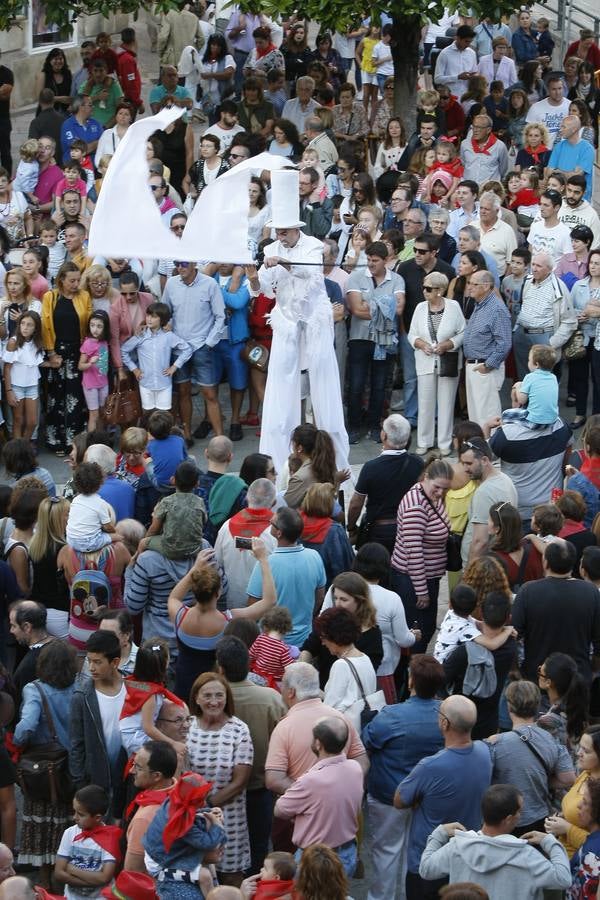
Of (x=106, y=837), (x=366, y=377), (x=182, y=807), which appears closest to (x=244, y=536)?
(x=106, y=837)

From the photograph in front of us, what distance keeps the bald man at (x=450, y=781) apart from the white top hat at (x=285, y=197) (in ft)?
17.2

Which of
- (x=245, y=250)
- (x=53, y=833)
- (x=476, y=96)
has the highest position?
(x=476, y=96)

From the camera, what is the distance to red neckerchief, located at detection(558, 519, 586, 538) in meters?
9.38

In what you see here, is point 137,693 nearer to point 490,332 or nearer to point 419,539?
point 419,539

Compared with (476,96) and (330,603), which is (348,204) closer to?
(476,96)

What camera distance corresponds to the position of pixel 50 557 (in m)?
9.38

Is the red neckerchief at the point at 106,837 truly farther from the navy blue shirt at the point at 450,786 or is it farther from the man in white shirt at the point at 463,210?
the man in white shirt at the point at 463,210

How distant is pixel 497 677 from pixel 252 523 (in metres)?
1.77

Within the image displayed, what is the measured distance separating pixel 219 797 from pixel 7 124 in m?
13.9

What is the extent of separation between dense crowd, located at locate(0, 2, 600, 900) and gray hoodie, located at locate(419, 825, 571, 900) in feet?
0.04

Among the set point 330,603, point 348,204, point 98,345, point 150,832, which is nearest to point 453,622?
point 330,603

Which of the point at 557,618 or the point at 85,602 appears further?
the point at 85,602

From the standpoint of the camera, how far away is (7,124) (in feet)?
65.3

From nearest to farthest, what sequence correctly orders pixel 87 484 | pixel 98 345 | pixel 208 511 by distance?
1. pixel 87 484
2. pixel 208 511
3. pixel 98 345
